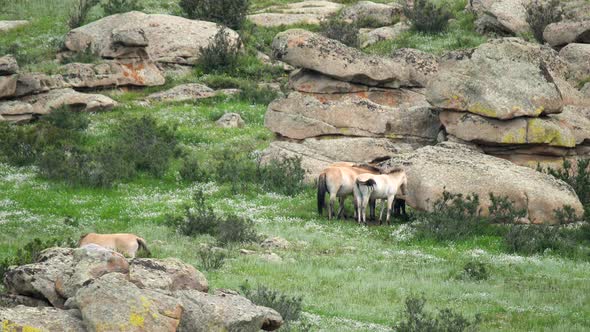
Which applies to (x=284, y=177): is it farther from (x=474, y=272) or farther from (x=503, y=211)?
(x=474, y=272)

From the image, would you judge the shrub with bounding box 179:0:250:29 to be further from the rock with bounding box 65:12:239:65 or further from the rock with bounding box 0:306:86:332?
the rock with bounding box 0:306:86:332

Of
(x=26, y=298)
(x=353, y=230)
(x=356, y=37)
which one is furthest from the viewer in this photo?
(x=356, y=37)

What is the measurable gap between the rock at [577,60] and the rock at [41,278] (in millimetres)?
25971

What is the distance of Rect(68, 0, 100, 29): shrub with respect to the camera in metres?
49.0

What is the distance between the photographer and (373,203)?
2564cm

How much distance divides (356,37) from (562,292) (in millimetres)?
28288

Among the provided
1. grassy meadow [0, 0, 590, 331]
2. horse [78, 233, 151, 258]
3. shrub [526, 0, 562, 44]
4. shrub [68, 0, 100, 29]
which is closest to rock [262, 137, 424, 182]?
grassy meadow [0, 0, 590, 331]

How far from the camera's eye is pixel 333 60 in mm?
34125

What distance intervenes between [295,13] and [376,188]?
29.7 meters

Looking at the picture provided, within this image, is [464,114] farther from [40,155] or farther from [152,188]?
[40,155]

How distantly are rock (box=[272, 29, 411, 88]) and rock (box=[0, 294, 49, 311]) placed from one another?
836 inches

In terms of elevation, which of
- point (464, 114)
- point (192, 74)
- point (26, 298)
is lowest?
point (192, 74)

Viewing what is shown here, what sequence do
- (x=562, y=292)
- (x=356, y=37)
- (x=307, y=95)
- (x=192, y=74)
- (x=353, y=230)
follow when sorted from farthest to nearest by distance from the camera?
(x=356, y=37) → (x=192, y=74) → (x=307, y=95) → (x=353, y=230) → (x=562, y=292)

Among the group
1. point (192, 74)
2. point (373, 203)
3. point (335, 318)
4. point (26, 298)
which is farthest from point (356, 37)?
point (26, 298)
